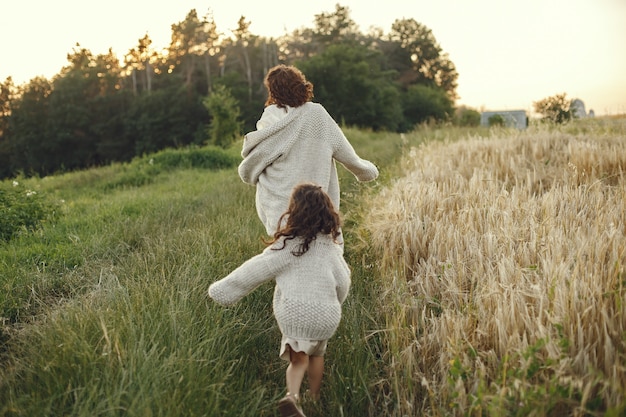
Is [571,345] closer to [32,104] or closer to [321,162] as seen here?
[321,162]

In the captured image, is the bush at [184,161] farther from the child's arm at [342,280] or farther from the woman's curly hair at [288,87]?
the child's arm at [342,280]

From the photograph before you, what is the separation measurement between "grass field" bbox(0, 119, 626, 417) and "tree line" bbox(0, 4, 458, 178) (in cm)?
3510

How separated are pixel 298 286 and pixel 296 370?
46 cm

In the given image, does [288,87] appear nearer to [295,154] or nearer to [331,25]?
[295,154]

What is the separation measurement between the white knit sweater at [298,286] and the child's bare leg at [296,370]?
Result: 0.44ft

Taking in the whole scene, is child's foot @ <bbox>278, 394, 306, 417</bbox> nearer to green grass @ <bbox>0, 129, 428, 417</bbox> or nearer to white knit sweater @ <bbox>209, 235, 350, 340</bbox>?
green grass @ <bbox>0, 129, 428, 417</bbox>

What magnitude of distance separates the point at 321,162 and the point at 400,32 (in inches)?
2427

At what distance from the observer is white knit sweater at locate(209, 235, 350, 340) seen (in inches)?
105

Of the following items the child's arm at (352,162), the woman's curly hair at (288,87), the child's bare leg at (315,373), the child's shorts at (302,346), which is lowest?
the child's bare leg at (315,373)

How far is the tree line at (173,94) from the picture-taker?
135 feet

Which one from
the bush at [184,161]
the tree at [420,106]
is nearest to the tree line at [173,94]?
the tree at [420,106]

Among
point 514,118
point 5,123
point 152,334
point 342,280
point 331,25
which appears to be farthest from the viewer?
point 5,123

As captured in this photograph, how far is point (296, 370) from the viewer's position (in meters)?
2.71

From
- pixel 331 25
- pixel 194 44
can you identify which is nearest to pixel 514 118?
pixel 331 25
